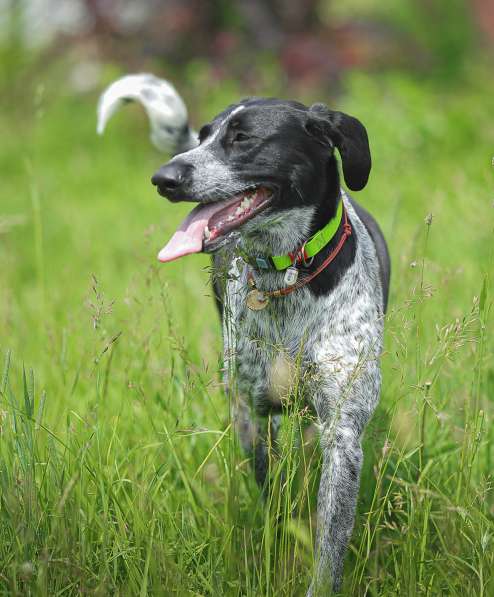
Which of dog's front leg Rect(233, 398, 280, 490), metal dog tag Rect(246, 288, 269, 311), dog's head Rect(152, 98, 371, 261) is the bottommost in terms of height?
dog's front leg Rect(233, 398, 280, 490)

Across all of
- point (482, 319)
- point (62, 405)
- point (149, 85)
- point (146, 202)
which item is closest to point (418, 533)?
point (482, 319)

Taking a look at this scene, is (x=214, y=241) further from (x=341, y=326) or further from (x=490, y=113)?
(x=490, y=113)

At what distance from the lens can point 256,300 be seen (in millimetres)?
2822

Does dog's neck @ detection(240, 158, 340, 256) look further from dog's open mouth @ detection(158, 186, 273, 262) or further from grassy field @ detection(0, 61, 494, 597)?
grassy field @ detection(0, 61, 494, 597)

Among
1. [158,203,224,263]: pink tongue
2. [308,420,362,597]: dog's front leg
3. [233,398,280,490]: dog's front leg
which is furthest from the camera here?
[233,398,280,490]: dog's front leg

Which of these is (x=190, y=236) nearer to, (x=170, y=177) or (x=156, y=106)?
(x=170, y=177)

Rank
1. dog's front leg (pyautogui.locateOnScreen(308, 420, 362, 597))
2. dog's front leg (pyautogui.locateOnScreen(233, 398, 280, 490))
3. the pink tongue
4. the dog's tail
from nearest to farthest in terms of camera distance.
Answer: the pink tongue
dog's front leg (pyautogui.locateOnScreen(308, 420, 362, 597))
dog's front leg (pyautogui.locateOnScreen(233, 398, 280, 490))
the dog's tail

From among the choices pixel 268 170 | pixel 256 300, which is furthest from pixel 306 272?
pixel 268 170

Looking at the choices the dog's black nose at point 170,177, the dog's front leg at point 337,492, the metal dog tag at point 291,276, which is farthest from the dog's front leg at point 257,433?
the dog's black nose at point 170,177

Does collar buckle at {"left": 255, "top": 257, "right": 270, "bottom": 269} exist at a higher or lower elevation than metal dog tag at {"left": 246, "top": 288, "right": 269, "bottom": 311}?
higher

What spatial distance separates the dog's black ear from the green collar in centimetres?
14

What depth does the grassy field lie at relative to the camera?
7.64 ft

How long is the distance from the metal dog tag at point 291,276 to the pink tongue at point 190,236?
1.02 feet

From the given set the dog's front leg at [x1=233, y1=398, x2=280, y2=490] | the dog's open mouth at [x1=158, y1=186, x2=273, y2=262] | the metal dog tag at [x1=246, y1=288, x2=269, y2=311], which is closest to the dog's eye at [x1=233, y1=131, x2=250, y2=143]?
the dog's open mouth at [x1=158, y1=186, x2=273, y2=262]
